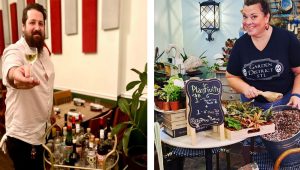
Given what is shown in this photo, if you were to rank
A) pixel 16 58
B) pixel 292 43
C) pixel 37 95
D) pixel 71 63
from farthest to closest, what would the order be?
pixel 71 63 < pixel 37 95 < pixel 16 58 < pixel 292 43

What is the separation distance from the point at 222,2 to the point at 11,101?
5.39 feet

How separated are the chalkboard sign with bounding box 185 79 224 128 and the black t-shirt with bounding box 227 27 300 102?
0.13m

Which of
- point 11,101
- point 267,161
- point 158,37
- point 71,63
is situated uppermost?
point 158,37

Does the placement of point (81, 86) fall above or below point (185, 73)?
below

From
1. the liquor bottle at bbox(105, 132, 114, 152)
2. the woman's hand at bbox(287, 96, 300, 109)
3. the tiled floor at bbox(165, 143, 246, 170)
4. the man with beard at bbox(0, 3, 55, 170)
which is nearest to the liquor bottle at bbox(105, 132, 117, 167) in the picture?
the liquor bottle at bbox(105, 132, 114, 152)

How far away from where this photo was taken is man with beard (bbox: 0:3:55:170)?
1953 millimetres

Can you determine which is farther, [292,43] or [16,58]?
[16,58]

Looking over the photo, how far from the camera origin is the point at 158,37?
125cm

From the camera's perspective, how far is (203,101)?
123 cm

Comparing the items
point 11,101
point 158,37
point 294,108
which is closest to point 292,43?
point 294,108

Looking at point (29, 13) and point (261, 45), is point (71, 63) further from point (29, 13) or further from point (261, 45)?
point (261, 45)

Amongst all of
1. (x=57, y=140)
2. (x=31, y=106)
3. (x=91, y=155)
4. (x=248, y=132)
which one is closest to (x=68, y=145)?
(x=57, y=140)

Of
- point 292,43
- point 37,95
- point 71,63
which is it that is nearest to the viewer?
point 292,43

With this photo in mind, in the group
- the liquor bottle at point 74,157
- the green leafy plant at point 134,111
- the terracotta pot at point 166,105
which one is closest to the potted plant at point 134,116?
the green leafy plant at point 134,111
